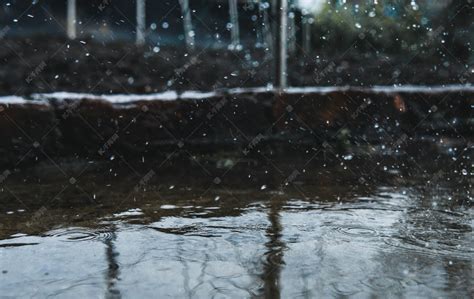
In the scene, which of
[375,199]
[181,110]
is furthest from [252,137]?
[375,199]

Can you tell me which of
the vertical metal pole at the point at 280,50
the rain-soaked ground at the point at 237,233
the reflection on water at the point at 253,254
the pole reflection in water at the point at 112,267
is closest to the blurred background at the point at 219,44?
the vertical metal pole at the point at 280,50

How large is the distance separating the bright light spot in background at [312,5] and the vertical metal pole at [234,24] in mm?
1230

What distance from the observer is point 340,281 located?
146cm

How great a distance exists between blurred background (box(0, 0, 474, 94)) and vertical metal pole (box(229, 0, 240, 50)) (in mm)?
16

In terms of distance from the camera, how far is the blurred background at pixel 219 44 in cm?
703

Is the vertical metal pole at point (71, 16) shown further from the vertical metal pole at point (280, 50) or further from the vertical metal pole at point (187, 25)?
the vertical metal pole at point (280, 50)

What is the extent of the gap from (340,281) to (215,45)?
7989mm

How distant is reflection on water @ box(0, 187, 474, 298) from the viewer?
4.64 feet

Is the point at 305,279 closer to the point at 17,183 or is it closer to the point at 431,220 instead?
the point at 431,220

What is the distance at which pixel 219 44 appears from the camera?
9.26 metres

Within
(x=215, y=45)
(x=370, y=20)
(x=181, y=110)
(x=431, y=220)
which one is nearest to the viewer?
(x=431, y=220)

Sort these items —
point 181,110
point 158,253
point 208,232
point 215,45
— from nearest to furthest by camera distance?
point 158,253 < point 208,232 < point 181,110 < point 215,45

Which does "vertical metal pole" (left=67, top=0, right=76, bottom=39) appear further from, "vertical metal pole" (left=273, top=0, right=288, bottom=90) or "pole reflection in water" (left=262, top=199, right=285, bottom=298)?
"pole reflection in water" (left=262, top=199, right=285, bottom=298)

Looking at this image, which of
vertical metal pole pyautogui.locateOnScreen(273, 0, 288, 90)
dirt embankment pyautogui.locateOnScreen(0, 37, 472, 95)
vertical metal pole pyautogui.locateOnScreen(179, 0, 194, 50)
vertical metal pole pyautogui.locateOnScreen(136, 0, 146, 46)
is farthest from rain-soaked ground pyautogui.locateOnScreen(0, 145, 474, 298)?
vertical metal pole pyautogui.locateOnScreen(179, 0, 194, 50)
